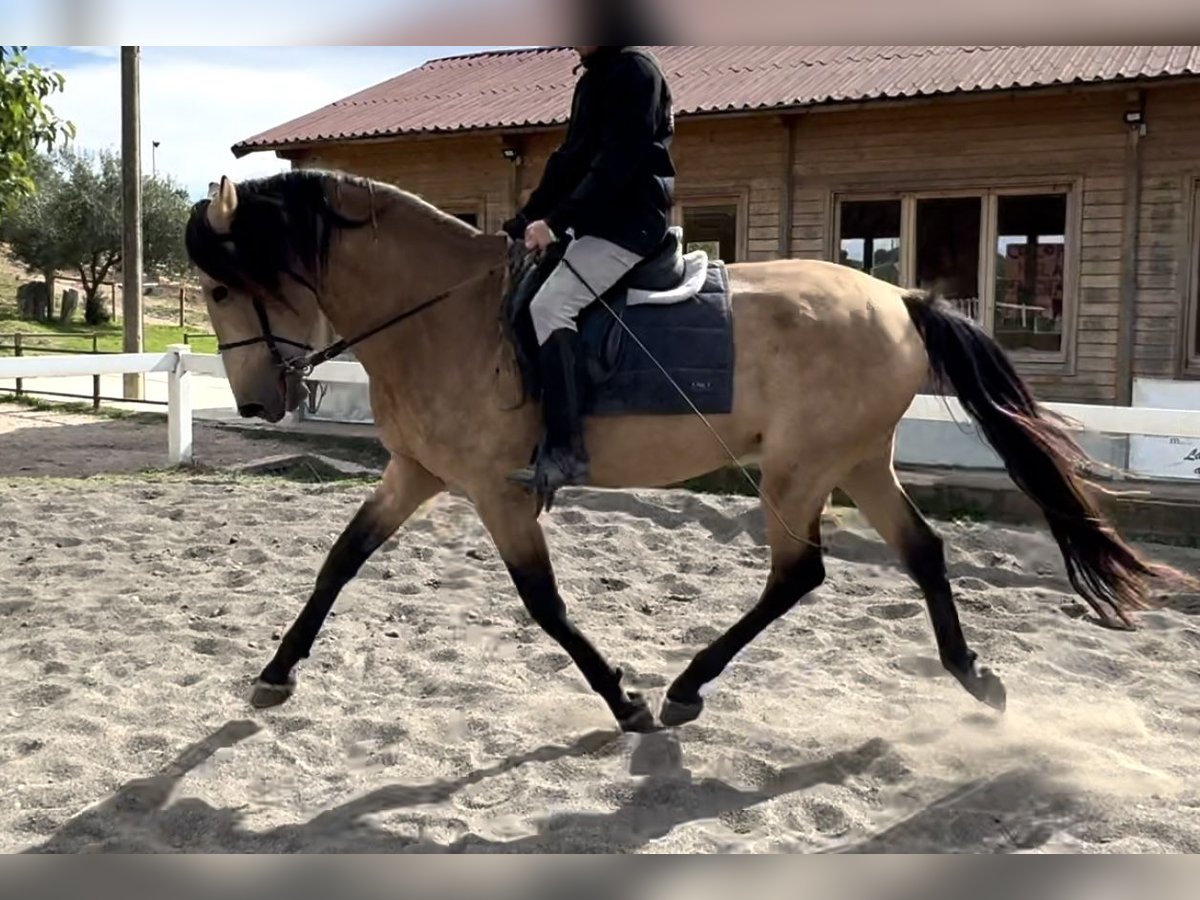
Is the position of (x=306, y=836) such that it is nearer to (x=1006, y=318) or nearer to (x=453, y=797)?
(x=453, y=797)

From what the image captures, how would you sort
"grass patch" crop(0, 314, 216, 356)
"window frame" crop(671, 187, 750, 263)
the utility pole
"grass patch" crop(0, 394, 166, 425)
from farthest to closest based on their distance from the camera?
"grass patch" crop(0, 314, 216, 356) < the utility pole < "grass patch" crop(0, 394, 166, 425) < "window frame" crop(671, 187, 750, 263)

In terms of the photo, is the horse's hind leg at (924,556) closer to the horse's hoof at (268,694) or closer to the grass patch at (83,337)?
the horse's hoof at (268,694)

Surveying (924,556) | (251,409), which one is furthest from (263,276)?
(924,556)

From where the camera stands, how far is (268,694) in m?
4.10

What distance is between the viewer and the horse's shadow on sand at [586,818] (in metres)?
3.17

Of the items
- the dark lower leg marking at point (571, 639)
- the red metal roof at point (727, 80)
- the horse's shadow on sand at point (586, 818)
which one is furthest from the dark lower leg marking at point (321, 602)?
the red metal roof at point (727, 80)

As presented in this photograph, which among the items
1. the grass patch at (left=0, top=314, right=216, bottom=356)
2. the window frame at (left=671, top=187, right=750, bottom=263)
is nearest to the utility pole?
the grass patch at (left=0, top=314, right=216, bottom=356)

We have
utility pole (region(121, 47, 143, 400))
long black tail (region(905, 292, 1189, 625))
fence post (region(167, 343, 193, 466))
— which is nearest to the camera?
long black tail (region(905, 292, 1189, 625))

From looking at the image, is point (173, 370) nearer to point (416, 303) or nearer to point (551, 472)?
point (416, 303)

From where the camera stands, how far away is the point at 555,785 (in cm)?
356

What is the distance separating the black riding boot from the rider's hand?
11.5 inches

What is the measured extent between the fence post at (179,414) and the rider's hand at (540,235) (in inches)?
267

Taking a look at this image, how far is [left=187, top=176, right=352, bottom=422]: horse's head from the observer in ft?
12.2

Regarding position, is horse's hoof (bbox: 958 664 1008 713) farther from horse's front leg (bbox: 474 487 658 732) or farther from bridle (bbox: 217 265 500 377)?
bridle (bbox: 217 265 500 377)
